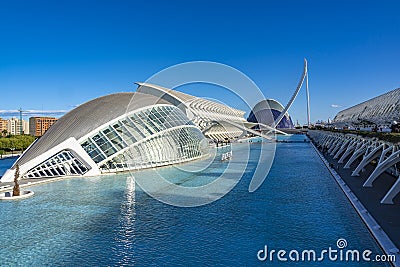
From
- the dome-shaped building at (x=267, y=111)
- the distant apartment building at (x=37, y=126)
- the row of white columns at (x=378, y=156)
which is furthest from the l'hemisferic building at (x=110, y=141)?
the distant apartment building at (x=37, y=126)

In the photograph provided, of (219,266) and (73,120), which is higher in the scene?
(73,120)

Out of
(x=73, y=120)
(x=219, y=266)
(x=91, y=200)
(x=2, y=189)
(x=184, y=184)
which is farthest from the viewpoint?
(x=73, y=120)

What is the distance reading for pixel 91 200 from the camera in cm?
1559

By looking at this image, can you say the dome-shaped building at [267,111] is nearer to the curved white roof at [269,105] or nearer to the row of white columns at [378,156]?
the curved white roof at [269,105]

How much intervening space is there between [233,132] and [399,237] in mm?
77437

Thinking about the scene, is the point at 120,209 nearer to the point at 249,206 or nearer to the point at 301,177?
the point at 249,206

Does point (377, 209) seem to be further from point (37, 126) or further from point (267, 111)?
point (37, 126)

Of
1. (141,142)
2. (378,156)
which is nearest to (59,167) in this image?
(141,142)

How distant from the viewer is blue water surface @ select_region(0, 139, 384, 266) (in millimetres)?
8977

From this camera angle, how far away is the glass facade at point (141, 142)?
24.0 meters

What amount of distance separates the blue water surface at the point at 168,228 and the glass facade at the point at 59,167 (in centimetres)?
522

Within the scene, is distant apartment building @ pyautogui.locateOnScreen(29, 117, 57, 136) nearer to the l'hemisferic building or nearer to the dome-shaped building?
the dome-shaped building

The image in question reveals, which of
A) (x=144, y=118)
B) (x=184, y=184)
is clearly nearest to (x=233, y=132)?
(x=144, y=118)

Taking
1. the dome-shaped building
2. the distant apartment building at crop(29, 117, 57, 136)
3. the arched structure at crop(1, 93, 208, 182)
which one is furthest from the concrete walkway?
the distant apartment building at crop(29, 117, 57, 136)
